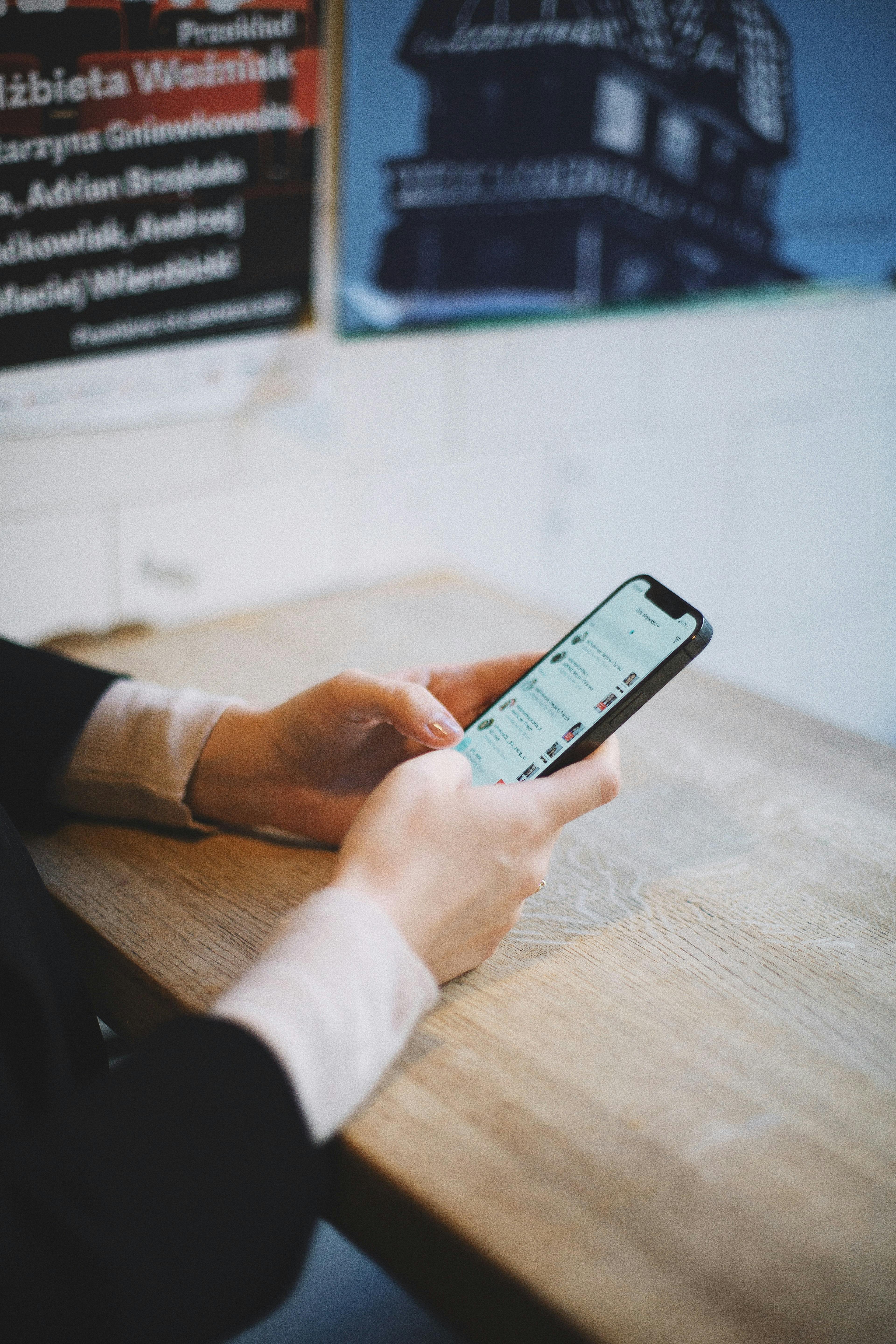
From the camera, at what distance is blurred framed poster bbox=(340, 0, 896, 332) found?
48.1 inches

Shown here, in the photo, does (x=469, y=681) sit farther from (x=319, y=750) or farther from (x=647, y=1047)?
(x=647, y=1047)

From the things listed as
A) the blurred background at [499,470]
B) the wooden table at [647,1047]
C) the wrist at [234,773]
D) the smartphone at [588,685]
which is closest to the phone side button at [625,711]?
the smartphone at [588,685]

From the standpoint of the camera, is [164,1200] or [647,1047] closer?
[164,1200]

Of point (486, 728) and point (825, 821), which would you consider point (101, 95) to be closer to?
point (486, 728)

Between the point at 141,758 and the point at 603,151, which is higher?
the point at 603,151

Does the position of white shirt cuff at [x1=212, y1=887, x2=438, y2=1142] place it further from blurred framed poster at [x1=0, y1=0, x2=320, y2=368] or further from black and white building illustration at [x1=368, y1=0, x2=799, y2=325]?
black and white building illustration at [x1=368, y1=0, x2=799, y2=325]

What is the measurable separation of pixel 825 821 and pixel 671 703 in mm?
222

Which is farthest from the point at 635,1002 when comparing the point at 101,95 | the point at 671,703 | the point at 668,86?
the point at 668,86

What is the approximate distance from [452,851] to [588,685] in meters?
0.17

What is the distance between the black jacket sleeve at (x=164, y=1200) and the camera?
0.42 m

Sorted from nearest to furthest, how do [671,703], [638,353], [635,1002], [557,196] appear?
[635,1002] → [671,703] → [557,196] → [638,353]

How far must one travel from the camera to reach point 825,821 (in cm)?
79

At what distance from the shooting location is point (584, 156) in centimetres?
135

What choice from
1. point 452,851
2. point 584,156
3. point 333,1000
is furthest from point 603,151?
point 333,1000
